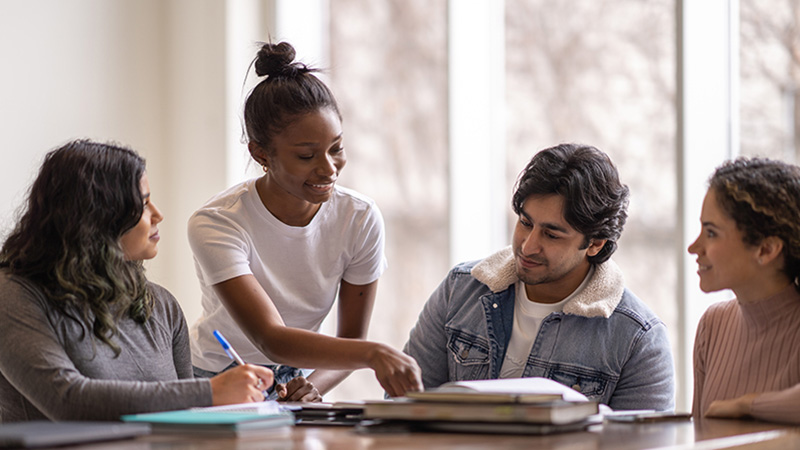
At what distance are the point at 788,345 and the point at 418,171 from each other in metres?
2.08

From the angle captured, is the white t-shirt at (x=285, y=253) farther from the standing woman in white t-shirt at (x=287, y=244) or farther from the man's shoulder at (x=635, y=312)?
the man's shoulder at (x=635, y=312)

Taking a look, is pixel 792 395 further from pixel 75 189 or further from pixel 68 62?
pixel 68 62

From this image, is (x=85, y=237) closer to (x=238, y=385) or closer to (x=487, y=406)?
(x=238, y=385)

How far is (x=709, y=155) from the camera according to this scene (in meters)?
2.63

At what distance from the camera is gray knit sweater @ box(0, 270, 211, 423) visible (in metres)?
1.43

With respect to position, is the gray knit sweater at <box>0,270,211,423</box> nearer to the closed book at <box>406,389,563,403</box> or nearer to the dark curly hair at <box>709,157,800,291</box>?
the closed book at <box>406,389,563,403</box>

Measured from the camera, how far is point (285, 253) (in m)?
2.12

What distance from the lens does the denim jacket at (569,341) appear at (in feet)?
6.32

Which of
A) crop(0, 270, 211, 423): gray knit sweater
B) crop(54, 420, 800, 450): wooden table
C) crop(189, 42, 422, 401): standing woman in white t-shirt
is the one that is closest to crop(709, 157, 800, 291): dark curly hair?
crop(54, 420, 800, 450): wooden table

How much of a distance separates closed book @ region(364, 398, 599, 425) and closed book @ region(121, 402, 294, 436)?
142mm

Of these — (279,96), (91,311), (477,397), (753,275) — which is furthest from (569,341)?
(91,311)

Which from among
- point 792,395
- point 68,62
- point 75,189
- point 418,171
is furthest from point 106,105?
point 792,395

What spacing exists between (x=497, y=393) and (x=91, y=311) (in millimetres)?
735

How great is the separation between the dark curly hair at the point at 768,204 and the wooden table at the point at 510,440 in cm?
36
